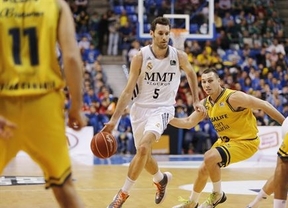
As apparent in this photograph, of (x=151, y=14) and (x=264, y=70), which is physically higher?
(x=151, y=14)

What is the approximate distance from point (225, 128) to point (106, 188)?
9.02 feet

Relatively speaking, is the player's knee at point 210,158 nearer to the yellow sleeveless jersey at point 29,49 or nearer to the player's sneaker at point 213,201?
the player's sneaker at point 213,201

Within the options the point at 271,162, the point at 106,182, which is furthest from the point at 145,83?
the point at 271,162

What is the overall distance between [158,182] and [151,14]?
10851 millimetres

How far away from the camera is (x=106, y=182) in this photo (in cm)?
1051

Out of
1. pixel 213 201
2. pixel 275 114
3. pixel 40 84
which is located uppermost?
pixel 40 84

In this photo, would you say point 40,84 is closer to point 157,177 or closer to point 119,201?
point 119,201

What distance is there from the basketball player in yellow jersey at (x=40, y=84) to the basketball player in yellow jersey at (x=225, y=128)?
3.30 meters

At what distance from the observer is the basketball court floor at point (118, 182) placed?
8.27 m

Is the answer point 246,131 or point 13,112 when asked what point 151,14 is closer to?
point 246,131

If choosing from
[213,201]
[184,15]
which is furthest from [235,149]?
[184,15]

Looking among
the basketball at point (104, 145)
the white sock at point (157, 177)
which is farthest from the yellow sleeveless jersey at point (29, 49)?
the white sock at point (157, 177)

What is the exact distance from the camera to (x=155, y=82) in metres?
7.73

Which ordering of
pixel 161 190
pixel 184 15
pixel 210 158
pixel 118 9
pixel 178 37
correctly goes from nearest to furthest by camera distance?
pixel 210 158 < pixel 161 190 < pixel 178 37 < pixel 184 15 < pixel 118 9
